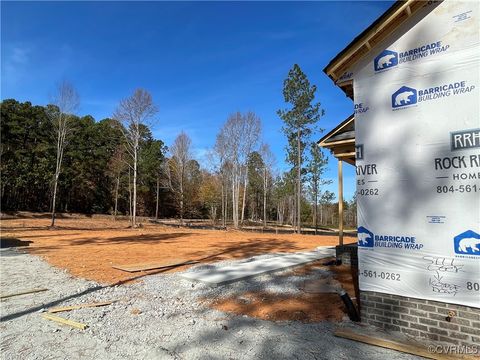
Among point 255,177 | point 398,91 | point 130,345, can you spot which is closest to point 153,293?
point 130,345

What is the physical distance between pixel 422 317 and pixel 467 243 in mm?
1083

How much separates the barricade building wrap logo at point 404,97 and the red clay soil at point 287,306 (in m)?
3.25

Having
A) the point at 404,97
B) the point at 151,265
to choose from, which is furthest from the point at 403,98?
the point at 151,265

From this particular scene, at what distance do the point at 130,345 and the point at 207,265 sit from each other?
5723 millimetres

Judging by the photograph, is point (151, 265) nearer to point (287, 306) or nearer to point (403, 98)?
point (287, 306)

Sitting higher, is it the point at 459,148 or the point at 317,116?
the point at 317,116

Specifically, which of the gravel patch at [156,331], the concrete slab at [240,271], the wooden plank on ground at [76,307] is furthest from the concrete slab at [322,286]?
the wooden plank on ground at [76,307]

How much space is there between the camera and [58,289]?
6.93 m

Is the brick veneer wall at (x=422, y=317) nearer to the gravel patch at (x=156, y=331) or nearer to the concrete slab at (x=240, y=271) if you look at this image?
the gravel patch at (x=156, y=331)

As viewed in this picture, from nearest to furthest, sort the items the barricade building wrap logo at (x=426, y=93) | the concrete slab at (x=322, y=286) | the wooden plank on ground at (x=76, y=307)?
the barricade building wrap logo at (x=426, y=93) → the wooden plank on ground at (x=76, y=307) → the concrete slab at (x=322, y=286)

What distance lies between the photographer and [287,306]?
5.62 meters

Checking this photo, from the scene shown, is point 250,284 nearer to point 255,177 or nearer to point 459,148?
point 459,148

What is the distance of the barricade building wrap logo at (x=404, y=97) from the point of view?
4.36m

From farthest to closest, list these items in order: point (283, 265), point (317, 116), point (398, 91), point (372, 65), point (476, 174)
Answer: point (317, 116) < point (283, 265) < point (372, 65) < point (398, 91) < point (476, 174)
